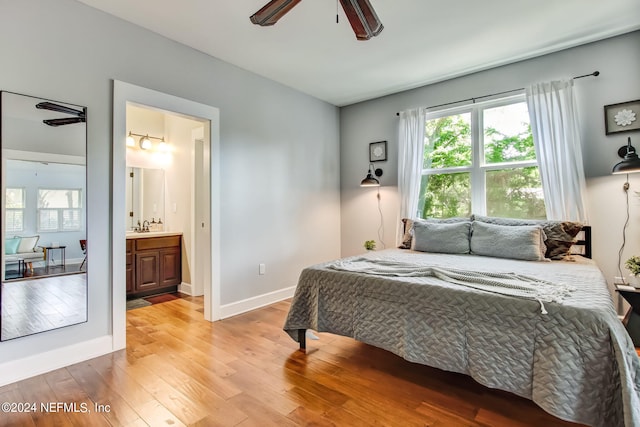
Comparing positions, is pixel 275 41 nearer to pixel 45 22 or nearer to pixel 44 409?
pixel 45 22

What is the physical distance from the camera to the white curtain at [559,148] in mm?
3086

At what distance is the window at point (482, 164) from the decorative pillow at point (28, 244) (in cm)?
389

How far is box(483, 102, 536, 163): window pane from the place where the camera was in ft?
11.5

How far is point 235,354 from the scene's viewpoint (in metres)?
2.49

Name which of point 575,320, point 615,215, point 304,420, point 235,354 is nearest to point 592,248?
point 615,215

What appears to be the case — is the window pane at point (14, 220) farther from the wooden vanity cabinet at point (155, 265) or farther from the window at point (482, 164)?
the window at point (482, 164)

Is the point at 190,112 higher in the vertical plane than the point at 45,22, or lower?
lower

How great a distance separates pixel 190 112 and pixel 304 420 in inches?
108

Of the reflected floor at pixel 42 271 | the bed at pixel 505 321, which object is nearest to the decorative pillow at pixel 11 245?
the reflected floor at pixel 42 271

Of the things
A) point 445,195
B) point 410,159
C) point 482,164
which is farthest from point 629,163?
point 410,159

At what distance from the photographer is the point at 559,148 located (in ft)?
10.4

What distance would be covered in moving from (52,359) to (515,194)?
4.43m

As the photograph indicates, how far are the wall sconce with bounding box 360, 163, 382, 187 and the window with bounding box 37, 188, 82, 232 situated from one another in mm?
3075

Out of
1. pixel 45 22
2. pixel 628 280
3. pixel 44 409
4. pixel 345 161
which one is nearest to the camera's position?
pixel 44 409
